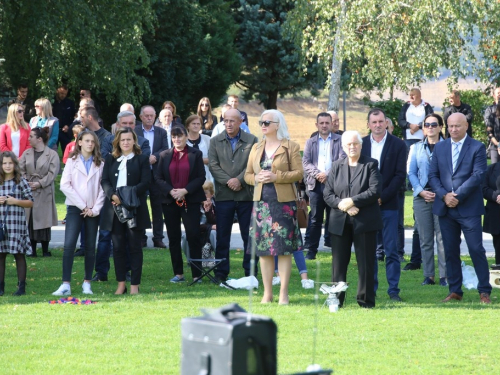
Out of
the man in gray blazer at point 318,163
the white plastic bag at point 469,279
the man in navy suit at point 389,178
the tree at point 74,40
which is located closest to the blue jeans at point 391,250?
the man in navy suit at point 389,178

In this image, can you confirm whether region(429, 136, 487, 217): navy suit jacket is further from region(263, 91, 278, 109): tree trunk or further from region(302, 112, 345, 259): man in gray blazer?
region(263, 91, 278, 109): tree trunk

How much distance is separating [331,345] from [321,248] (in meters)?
7.59

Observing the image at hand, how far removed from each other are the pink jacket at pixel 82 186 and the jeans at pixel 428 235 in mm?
4331

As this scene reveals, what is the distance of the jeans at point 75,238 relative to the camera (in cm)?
1109

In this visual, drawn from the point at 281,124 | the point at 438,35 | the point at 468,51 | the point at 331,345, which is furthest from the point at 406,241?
the point at 468,51

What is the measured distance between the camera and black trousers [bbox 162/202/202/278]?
11.9m

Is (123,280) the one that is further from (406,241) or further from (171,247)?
(406,241)

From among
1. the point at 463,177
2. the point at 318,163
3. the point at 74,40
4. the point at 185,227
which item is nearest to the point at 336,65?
the point at 74,40

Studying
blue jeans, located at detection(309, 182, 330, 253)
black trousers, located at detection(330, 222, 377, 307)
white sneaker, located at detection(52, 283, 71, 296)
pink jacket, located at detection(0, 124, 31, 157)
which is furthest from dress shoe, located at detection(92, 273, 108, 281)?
black trousers, located at detection(330, 222, 377, 307)

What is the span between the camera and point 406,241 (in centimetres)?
1639

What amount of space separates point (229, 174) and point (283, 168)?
1823mm

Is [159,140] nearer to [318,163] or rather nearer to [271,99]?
[318,163]

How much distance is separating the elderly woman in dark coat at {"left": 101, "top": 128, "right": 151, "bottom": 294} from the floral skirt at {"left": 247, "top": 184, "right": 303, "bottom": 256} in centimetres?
176

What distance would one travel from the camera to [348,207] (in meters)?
9.71
